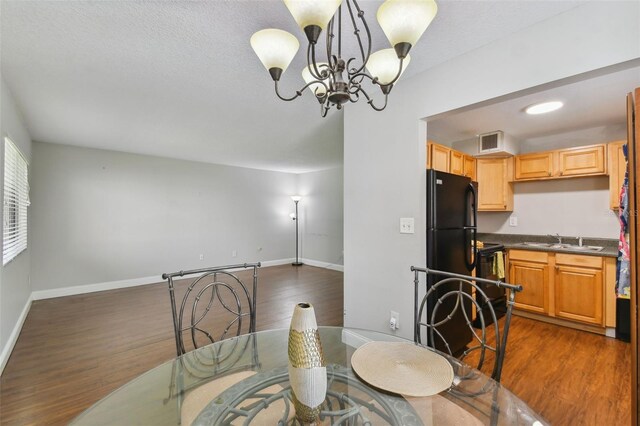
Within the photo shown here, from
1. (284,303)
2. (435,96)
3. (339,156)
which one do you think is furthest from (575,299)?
(339,156)

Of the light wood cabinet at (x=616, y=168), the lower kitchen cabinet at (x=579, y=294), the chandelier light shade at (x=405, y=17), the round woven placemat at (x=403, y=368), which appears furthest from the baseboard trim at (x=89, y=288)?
the light wood cabinet at (x=616, y=168)

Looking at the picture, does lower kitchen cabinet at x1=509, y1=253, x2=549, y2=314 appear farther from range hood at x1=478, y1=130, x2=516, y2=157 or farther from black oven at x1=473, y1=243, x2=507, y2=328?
range hood at x1=478, y1=130, x2=516, y2=157

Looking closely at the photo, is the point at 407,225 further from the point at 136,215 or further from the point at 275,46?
the point at 136,215

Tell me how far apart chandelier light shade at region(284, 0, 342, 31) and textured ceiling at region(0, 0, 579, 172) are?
60 cm

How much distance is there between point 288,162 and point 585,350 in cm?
513

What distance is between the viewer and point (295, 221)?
A: 734 centimetres

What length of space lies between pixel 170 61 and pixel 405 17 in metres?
1.77

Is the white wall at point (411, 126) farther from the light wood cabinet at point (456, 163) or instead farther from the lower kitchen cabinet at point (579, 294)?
the lower kitchen cabinet at point (579, 294)

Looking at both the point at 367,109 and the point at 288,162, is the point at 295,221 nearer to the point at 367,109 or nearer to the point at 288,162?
the point at 288,162

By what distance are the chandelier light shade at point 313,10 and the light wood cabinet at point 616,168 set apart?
375 centimetres

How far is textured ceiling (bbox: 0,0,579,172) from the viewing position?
1.53 m

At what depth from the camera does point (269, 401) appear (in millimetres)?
943

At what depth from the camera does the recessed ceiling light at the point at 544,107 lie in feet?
8.89

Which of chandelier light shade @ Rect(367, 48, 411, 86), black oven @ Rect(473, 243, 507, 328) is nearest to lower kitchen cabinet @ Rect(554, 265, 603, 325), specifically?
black oven @ Rect(473, 243, 507, 328)
